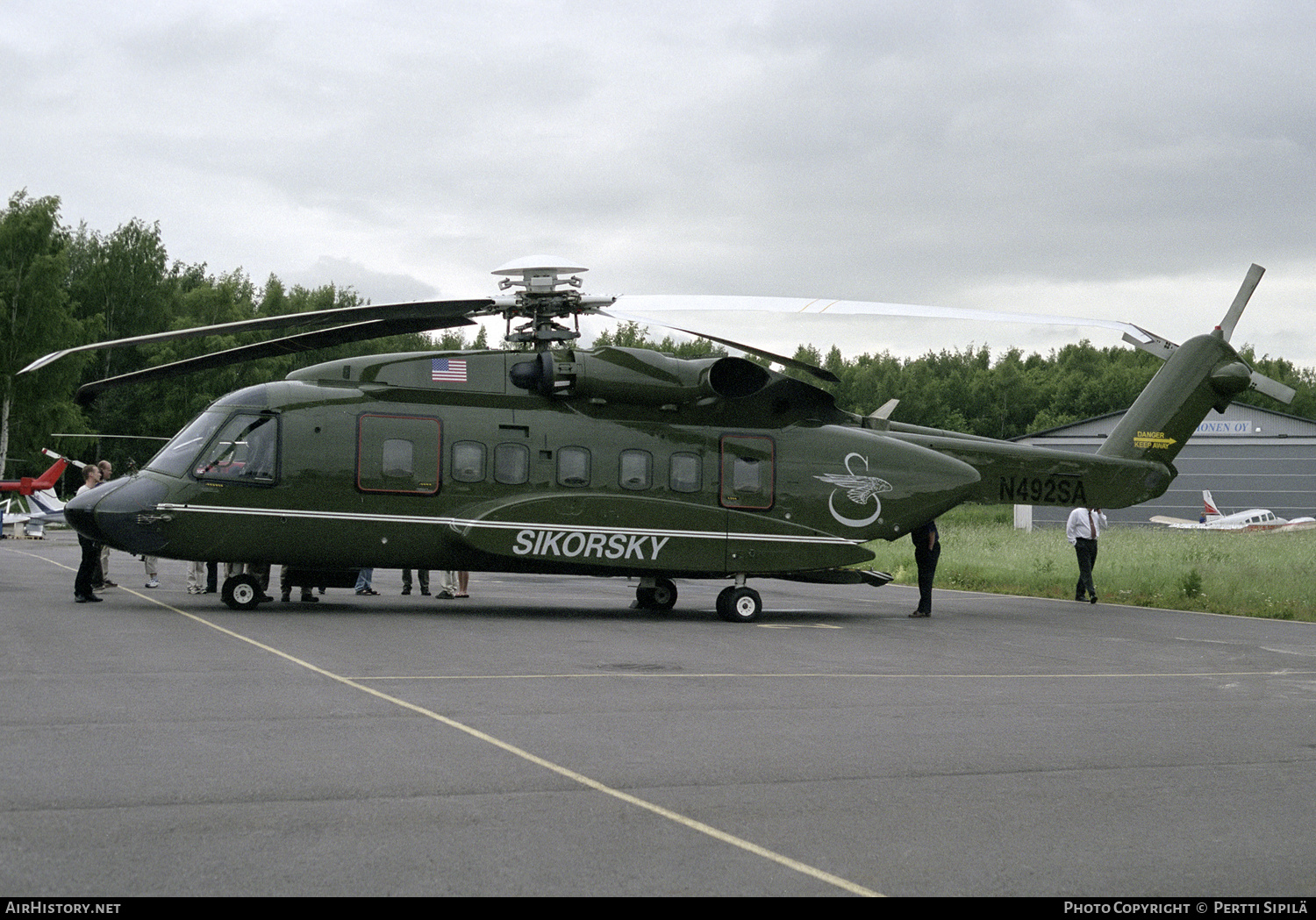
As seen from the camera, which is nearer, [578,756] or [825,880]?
[825,880]

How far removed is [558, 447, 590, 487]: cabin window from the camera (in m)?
16.5

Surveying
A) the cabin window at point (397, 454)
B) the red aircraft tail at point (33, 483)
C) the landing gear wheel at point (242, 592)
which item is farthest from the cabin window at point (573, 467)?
the red aircraft tail at point (33, 483)

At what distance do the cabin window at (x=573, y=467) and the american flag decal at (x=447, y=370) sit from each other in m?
1.70

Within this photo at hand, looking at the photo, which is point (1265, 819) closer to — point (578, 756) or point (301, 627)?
point (578, 756)

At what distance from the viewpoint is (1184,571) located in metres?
23.4

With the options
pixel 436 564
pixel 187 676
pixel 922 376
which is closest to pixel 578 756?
pixel 187 676

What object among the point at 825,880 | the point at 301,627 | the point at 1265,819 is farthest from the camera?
the point at 301,627

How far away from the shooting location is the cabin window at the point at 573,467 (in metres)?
16.5

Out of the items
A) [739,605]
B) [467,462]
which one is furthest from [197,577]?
[739,605]

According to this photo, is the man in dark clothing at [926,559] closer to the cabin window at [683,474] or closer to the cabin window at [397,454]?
the cabin window at [683,474]

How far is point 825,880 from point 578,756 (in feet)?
8.22

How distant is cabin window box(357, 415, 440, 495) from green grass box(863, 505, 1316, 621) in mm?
12484

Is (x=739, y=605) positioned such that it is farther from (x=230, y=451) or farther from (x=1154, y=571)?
(x=1154, y=571)

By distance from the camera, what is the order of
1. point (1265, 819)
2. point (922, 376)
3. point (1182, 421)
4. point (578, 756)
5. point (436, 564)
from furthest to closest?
point (922, 376), point (1182, 421), point (436, 564), point (578, 756), point (1265, 819)
